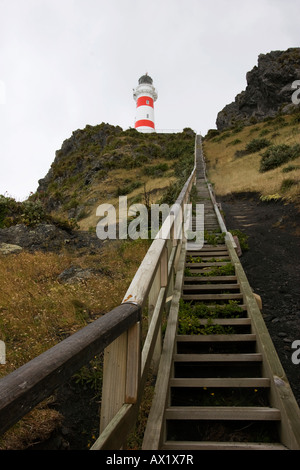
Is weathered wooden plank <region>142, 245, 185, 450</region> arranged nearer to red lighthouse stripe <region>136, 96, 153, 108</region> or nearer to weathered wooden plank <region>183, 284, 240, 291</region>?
weathered wooden plank <region>183, 284, 240, 291</region>

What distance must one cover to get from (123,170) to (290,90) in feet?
97.1

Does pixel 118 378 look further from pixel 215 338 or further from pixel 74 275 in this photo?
pixel 74 275

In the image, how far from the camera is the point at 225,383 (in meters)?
2.97

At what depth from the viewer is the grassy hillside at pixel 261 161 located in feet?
46.0

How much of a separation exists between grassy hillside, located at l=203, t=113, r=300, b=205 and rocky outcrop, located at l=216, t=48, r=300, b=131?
7.31 m

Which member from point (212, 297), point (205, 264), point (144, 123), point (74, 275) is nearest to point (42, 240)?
point (74, 275)

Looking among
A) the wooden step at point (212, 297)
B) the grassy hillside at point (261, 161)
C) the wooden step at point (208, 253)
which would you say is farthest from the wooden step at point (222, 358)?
the grassy hillside at point (261, 161)

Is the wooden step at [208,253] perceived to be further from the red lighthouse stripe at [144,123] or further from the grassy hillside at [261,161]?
the red lighthouse stripe at [144,123]

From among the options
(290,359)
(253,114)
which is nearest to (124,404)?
(290,359)

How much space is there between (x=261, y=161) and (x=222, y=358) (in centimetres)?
2019

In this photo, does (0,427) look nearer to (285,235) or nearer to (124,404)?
(124,404)

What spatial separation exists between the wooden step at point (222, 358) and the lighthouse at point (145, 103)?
5054cm

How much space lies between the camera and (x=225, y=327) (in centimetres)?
400

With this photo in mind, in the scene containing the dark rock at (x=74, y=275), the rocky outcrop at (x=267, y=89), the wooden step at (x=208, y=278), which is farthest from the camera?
the rocky outcrop at (x=267, y=89)
